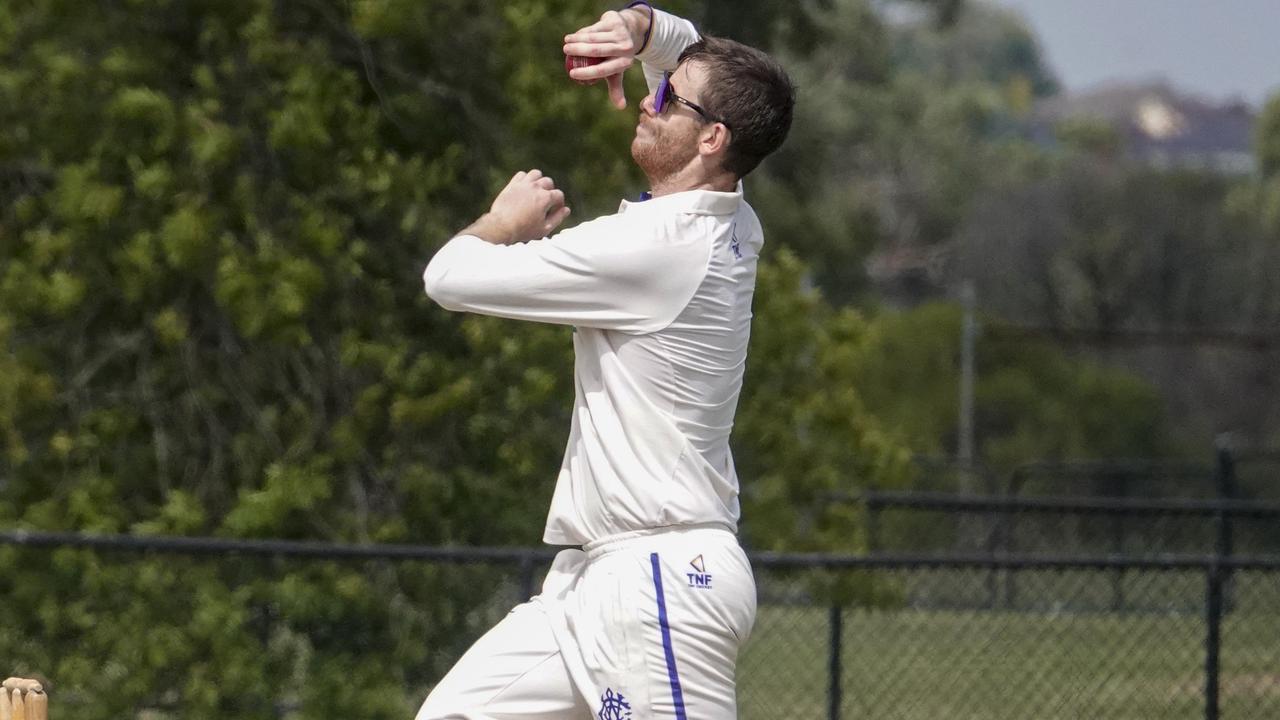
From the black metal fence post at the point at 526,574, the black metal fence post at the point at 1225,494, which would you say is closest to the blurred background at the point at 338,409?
the black metal fence post at the point at 526,574

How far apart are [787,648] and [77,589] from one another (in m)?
2.98

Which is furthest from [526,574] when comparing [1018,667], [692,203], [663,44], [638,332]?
[692,203]

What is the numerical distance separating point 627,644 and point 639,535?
0.81 ft

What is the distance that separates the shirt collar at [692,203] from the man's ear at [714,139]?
96mm

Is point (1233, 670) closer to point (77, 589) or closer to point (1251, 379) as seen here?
point (77, 589)

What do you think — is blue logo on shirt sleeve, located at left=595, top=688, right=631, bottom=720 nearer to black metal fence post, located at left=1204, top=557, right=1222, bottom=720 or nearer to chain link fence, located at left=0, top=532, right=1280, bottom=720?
chain link fence, located at left=0, top=532, right=1280, bottom=720

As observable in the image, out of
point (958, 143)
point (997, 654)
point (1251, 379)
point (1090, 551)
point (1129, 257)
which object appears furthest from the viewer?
point (958, 143)

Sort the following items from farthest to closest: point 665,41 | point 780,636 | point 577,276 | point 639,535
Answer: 1. point 780,636
2. point 665,41
3. point 639,535
4. point 577,276

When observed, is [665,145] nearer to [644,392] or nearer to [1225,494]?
[644,392]

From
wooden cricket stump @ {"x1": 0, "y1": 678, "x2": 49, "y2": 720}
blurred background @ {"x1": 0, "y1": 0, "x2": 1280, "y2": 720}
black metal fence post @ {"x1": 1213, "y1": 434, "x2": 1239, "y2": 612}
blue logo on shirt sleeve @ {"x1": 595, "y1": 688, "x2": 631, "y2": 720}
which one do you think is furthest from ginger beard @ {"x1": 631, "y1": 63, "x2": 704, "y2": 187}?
black metal fence post @ {"x1": 1213, "y1": 434, "x2": 1239, "y2": 612}

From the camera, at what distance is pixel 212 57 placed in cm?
829

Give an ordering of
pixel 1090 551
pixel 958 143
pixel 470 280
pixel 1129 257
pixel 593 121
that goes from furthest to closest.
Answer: pixel 958 143 → pixel 1129 257 → pixel 1090 551 → pixel 593 121 → pixel 470 280

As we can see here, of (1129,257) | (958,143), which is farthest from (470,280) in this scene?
(958,143)

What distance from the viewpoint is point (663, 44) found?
484 cm
